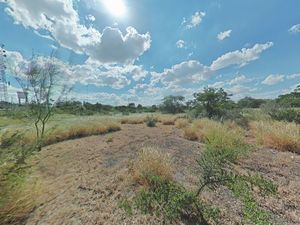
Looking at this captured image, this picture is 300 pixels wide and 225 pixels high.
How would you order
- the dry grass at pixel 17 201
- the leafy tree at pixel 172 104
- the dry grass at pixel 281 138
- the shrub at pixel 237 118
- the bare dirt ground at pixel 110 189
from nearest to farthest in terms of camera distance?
the dry grass at pixel 17 201, the bare dirt ground at pixel 110 189, the dry grass at pixel 281 138, the shrub at pixel 237 118, the leafy tree at pixel 172 104

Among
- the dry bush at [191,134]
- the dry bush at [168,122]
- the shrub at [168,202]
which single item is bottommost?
the dry bush at [168,122]

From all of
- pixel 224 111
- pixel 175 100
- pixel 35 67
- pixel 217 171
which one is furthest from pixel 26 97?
pixel 175 100

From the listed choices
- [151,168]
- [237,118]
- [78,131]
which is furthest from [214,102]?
[151,168]

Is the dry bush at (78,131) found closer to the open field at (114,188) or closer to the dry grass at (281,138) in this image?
the open field at (114,188)

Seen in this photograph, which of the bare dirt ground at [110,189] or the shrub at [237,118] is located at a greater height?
the shrub at [237,118]

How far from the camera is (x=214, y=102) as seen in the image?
17.6 m

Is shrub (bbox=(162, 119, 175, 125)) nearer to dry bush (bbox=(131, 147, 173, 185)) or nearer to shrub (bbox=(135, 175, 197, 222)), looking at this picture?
dry bush (bbox=(131, 147, 173, 185))

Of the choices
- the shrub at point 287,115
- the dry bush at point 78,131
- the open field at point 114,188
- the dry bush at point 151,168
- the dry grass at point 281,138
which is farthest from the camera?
the shrub at point 287,115

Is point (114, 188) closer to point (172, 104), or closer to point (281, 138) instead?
point (281, 138)

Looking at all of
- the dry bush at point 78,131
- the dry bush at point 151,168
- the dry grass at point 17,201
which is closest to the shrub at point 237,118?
the dry bush at point 78,131

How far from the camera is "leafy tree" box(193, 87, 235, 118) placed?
17.3 metres

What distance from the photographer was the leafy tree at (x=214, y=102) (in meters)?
17.3

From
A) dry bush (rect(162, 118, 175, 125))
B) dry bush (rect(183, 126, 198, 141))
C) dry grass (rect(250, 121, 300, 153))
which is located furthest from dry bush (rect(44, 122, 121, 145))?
dry grass (rect(250, 121, 300, 153))

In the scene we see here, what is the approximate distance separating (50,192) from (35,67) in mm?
6415
